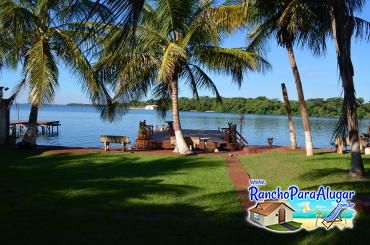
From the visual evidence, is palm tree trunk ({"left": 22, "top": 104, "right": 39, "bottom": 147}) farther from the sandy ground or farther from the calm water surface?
the sandy ground

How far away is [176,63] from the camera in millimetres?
15680

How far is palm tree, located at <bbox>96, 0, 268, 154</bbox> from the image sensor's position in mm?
15062

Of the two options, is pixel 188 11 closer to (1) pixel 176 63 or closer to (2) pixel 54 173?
(1) pixel 176 63

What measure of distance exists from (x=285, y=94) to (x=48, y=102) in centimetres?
1009

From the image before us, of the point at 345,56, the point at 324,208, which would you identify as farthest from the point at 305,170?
the point at 324,208

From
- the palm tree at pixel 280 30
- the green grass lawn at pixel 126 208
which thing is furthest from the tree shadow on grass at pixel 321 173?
the palm tree at pixel 280 30

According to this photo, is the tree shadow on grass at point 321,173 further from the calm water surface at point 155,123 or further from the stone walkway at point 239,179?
the calm water surface at point 155,123

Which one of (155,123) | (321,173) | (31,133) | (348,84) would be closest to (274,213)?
(348,84)

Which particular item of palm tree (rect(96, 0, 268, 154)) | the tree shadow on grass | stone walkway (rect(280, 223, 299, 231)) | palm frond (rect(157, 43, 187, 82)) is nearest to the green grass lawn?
stone walkway (rect(280, 223, 299, 231))

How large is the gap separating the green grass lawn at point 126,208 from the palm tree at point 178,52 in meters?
4.84

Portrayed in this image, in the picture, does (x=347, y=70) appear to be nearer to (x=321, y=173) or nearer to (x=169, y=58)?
(x=321, y=173)

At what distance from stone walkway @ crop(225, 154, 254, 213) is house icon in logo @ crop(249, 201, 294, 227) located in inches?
39.2

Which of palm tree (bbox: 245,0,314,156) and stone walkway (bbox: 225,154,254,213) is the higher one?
palm tree (bbox: 245,0,314,156)

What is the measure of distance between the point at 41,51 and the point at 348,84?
37.0 feet
